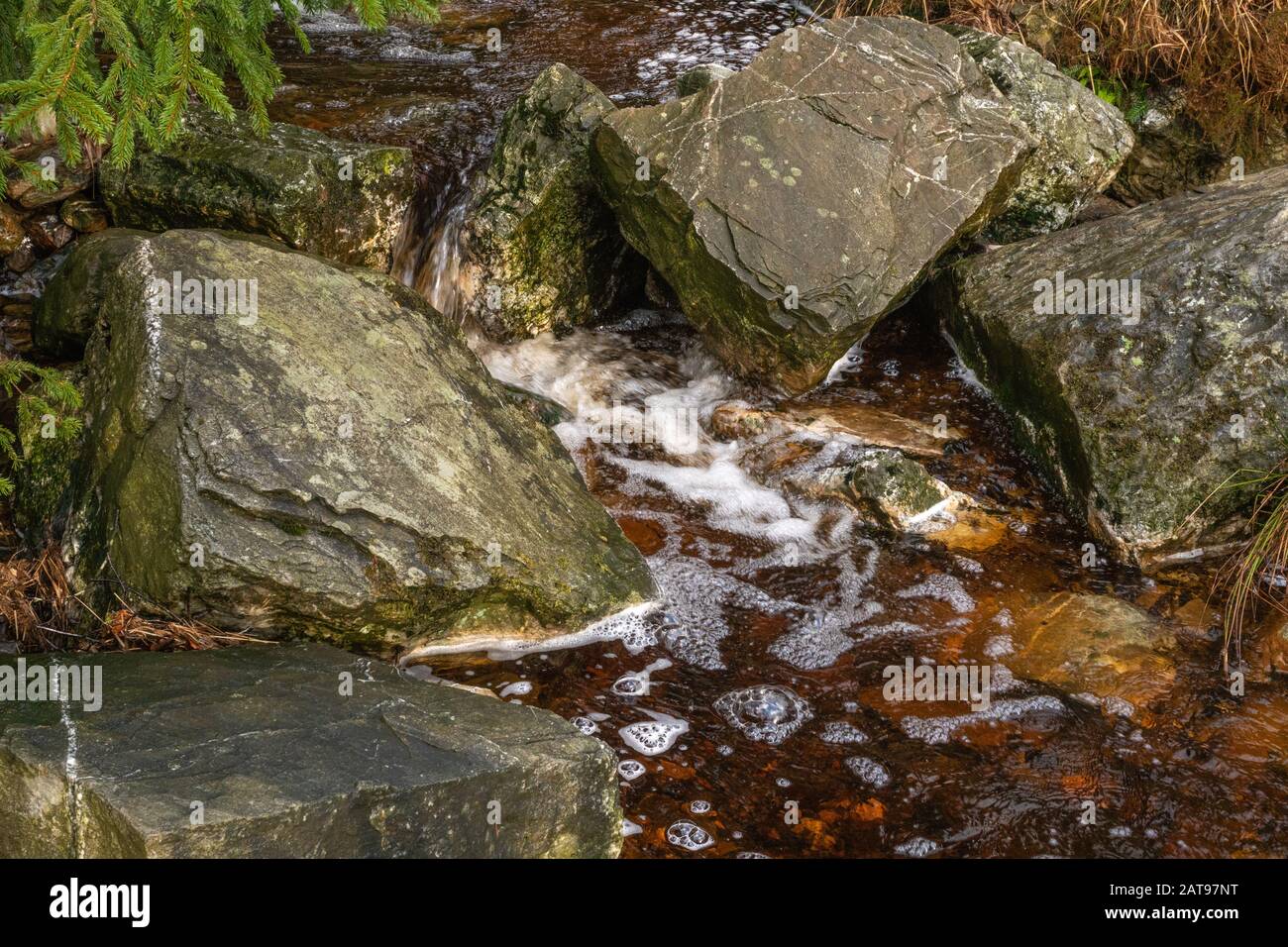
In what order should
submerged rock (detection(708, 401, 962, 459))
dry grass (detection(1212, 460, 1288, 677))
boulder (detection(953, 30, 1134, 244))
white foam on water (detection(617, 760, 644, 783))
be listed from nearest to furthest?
white foam on water (detection(617, 760, 644, 783)) < dry grass (detection(1212, 460, 1288, 677)) < submerged rock (detection(708, 401, 962, 459)) < boulder (detection(953, 30, 1134, 244))

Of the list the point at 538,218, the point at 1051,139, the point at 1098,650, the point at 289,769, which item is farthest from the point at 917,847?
the point at 1051,139

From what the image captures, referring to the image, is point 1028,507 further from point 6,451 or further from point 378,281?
point 6,451

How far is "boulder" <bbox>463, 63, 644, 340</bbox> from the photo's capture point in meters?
6.72

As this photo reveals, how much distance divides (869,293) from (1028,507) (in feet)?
4.56

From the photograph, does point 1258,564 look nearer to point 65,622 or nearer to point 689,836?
point 689,836

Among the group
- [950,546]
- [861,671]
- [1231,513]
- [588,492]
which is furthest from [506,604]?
[1231,513]

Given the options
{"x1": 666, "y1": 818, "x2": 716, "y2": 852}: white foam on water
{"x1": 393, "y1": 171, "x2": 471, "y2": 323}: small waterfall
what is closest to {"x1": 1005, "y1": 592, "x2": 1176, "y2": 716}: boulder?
{"x1": 666, "y1": 818, "x2": 716, "y2": 852}: white foam on water

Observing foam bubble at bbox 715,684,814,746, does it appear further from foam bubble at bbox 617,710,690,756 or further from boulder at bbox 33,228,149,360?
boulder at bbox 33,228,149,360

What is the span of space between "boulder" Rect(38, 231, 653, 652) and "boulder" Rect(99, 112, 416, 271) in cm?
112

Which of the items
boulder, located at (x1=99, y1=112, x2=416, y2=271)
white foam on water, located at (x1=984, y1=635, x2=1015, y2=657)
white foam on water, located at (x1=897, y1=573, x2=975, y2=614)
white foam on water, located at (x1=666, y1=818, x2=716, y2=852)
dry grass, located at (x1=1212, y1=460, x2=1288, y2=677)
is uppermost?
boulder, located at (x1=99, y1=112, x2=416, y2=271)

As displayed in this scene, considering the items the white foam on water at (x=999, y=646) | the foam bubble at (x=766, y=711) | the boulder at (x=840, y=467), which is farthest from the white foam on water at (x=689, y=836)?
the boulder at (x=840, y=467)

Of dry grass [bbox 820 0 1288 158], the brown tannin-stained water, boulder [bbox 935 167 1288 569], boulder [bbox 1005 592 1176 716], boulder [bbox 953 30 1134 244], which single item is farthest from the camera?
dry grass [bbox 820 0 1288 158]

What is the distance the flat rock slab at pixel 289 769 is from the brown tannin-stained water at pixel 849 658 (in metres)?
0.52

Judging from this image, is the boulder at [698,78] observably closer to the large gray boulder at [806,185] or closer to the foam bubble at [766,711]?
the large gray boulder at [806,185]
